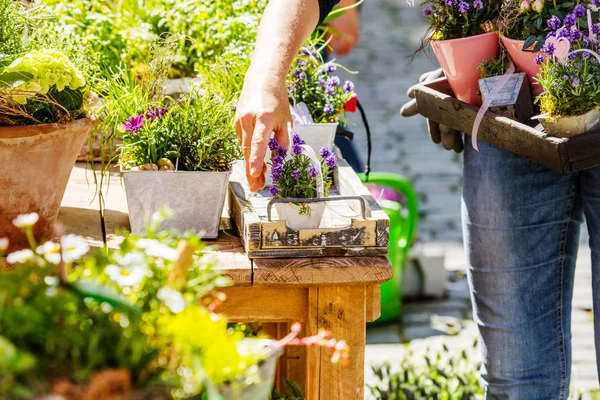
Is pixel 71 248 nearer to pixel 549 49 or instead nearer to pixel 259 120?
pixel 259 120

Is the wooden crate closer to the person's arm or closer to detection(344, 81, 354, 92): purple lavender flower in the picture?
the person's arm

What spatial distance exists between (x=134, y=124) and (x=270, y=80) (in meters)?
0.30

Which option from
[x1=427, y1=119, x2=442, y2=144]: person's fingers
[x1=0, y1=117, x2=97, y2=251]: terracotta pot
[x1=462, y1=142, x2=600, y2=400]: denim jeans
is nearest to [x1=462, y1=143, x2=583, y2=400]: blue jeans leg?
[x1=462, y1=142, x2=600, y2=400]: denim jeans

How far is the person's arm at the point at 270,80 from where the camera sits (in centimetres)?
149

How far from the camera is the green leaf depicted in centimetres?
83

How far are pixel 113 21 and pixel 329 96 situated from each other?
0.72 m

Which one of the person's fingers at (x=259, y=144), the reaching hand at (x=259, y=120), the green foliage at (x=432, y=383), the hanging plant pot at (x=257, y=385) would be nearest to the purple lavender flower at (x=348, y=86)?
the reaching hand at (x=259, y=120)

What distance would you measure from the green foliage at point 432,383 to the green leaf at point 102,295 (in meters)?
1.89

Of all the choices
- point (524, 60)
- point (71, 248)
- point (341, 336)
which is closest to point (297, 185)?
point (341, 336)

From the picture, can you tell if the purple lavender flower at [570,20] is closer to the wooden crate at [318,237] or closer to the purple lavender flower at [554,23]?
the purple lavender flower at [554,23]

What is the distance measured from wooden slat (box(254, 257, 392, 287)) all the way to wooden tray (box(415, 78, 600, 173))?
1.26 ft

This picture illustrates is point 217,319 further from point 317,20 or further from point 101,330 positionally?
point 317,20

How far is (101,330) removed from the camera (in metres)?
0.81

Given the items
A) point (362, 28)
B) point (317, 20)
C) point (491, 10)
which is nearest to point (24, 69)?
point (317, 20)
